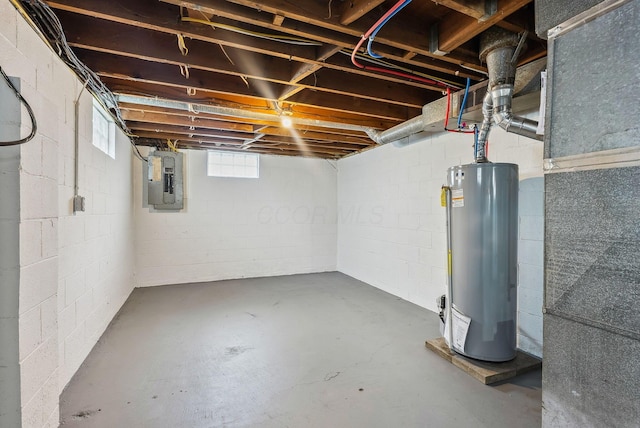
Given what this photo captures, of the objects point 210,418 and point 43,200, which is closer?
point 43,200

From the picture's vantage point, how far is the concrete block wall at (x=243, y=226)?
15.5 ft

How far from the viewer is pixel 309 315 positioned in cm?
340

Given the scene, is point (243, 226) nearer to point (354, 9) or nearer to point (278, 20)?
point (278, 20)

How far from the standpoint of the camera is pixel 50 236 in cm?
148

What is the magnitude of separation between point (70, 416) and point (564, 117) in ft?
8.91

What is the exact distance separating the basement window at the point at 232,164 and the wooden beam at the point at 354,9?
3844 mm

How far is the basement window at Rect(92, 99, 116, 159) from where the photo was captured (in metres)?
2.66

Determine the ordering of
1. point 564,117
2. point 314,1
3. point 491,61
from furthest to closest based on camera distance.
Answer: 1. point 491,61
2. point 314,1
3. point 564,117

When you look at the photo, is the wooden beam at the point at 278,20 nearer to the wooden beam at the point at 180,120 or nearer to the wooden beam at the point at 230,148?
the wooden beam at the point at 180,120

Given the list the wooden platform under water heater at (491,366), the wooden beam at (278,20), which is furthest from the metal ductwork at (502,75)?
the wooden platform under water heater at (491,366)

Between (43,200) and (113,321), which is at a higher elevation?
(43,200)

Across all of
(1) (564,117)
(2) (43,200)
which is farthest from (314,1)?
(2) (43,200)

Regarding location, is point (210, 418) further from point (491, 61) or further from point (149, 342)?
point (491, 61)

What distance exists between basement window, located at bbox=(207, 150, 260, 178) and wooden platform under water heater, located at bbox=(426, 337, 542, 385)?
3975 mm
